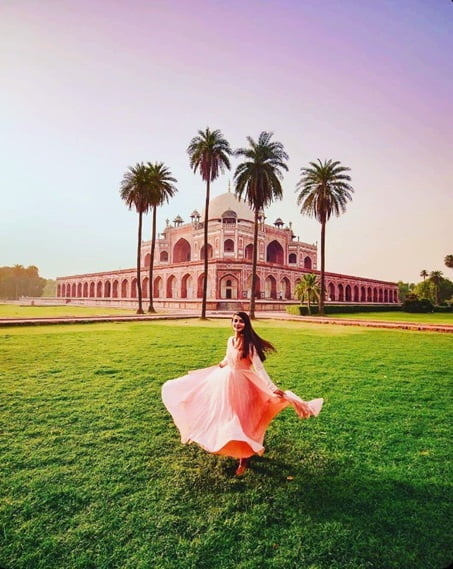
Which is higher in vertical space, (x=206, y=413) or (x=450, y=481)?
(x=206, y=413)

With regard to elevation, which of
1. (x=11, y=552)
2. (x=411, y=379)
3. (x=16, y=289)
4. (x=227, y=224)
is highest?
(x=227, y=224)

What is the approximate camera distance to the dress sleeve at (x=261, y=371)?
3.08 metres

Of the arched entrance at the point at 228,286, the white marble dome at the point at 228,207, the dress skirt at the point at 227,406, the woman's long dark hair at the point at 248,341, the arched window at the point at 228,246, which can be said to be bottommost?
the dress skirt at the point at 227,406

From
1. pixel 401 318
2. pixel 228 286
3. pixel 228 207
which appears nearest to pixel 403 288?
pixel 228 207

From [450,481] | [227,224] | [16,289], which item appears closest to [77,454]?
[450,481]

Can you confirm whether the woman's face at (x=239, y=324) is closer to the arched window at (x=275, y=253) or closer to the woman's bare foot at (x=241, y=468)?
the woman's bare foot at (x=241, y=468)

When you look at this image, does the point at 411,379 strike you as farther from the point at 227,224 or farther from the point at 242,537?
the point at 227,224

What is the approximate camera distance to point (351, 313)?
2945 centimetres

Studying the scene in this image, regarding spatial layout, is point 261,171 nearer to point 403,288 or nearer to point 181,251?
point 181,251

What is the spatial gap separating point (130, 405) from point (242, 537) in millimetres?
2707

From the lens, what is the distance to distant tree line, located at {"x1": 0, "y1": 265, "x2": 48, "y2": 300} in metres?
42.2

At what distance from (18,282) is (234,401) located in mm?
47845

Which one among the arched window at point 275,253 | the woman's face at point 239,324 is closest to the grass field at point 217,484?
the woman's face at point 239,324

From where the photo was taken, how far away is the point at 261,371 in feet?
10.3
